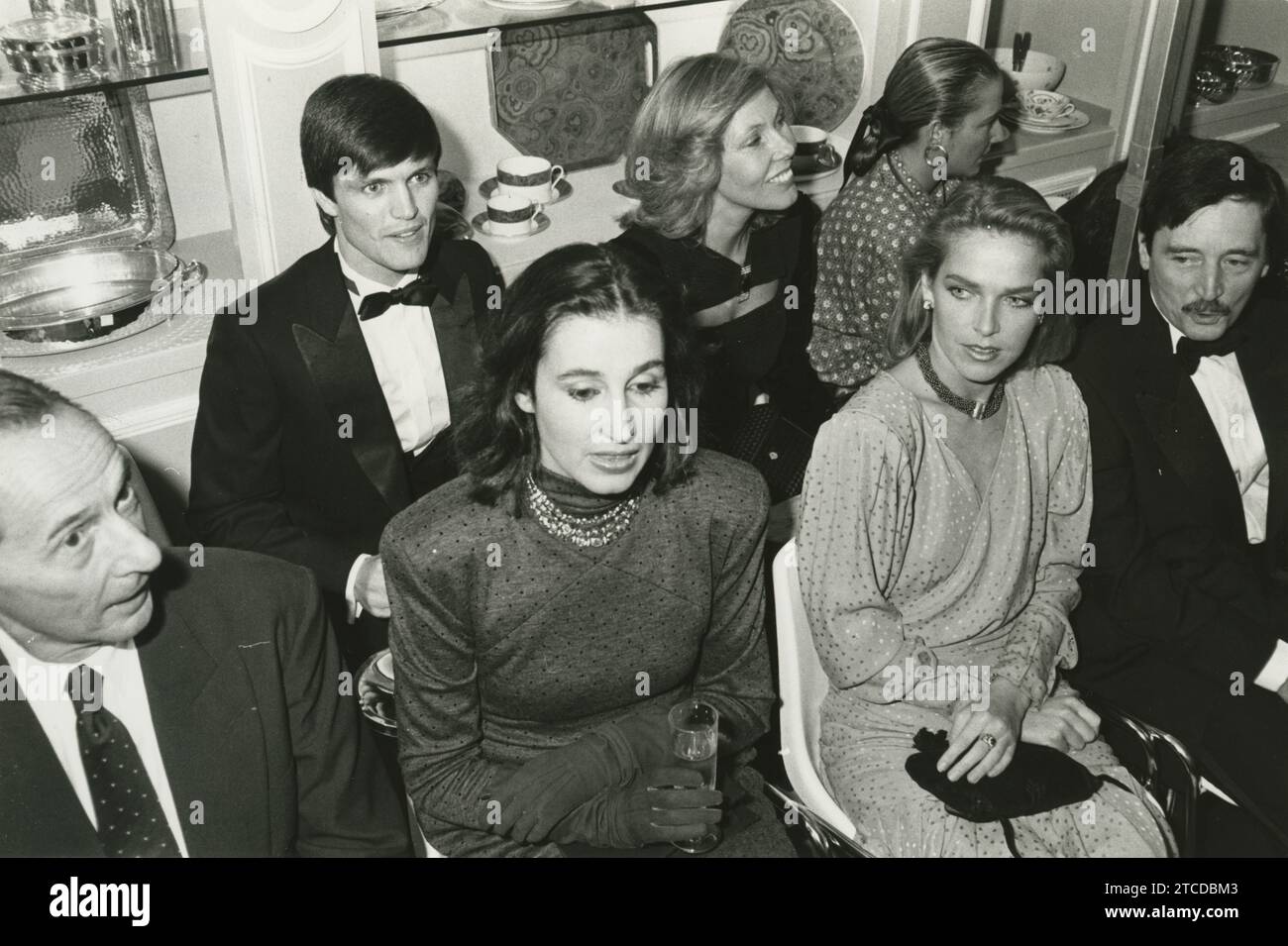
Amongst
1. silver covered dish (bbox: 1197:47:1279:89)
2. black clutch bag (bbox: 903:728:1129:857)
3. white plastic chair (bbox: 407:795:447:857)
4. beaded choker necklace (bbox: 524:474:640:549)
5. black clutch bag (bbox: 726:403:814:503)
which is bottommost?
white plastic chair (bbox: 407:795:447:857)

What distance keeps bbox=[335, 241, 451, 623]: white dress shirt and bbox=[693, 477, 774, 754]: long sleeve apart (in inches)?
31.6

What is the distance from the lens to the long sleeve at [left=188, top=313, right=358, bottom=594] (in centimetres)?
207

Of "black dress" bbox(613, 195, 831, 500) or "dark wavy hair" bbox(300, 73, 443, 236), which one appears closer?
"dark wavy hair" bbox(300, 73, 443, 236)

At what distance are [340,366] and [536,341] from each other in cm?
65

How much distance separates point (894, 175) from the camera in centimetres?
270

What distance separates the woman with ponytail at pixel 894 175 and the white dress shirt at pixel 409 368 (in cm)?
96

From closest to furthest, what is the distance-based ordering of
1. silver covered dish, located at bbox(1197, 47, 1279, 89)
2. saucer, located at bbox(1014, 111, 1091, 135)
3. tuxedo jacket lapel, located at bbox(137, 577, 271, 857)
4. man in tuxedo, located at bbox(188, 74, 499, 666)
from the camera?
tuxedo jacket lapel, located at bbox(137, 577, 271, 857) → man in tuxedo, located at bbox(188, 74, 499, 666) → saucer, located at bbox(1014, 111, 1091, 135) → silver covered dish, located at bbox(1197, 47, 1279, 89)

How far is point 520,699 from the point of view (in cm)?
171

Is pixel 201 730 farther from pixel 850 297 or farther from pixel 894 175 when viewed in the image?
pixel 894 175

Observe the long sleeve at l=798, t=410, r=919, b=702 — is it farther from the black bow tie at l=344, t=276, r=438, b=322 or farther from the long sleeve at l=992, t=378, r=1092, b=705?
the black bow tie at l=344, t=276, r=438, b=322

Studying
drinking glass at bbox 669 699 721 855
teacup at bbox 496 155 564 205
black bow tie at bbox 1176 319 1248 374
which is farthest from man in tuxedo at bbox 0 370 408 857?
black bow tie at bbox 1176 319 1248 374

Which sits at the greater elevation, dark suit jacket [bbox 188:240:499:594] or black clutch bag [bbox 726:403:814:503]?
dark suit jacket [bbox 188:240:499:594]

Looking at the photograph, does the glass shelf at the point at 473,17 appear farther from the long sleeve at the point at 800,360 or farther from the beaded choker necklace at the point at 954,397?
the beaded choker necklace at the point at 954,397

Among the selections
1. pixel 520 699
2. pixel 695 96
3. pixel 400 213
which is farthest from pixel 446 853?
pixel 695 96
